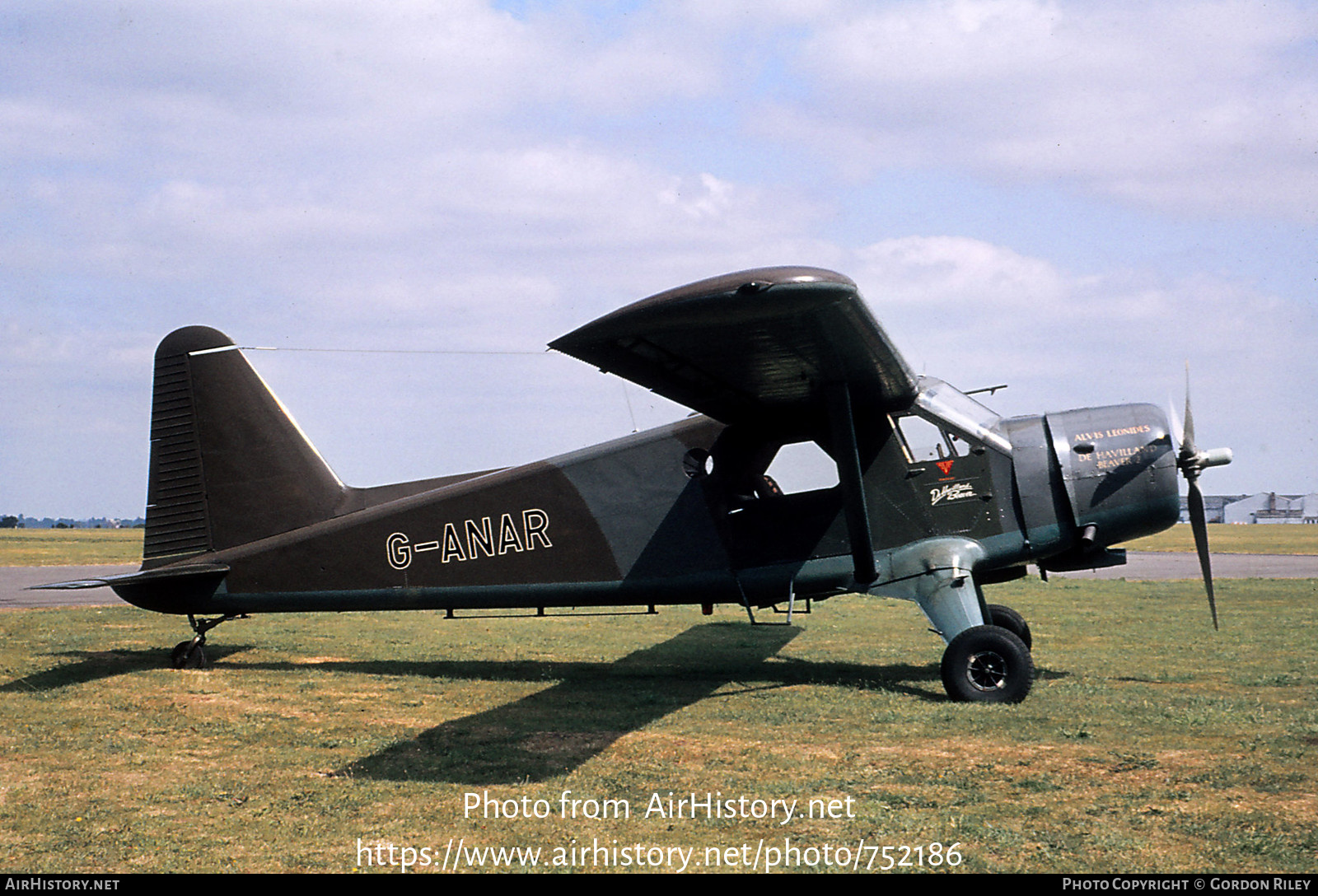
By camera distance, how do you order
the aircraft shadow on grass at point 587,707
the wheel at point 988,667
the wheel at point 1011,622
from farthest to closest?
the wheel at point 1011,622, the wheel at point 988,667, the aircraft shadow on grass at point 587,707

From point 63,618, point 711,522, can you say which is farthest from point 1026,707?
point 63,618

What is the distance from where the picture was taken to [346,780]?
6617 mm

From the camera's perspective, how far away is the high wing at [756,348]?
5984 millimetres

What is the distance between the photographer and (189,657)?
38.0 ft

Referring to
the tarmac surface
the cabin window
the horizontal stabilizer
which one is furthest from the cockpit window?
the tarmac surface

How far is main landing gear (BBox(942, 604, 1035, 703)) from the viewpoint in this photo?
8680 millimetres

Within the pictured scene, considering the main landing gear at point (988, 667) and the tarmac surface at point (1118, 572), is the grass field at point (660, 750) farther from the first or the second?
the tarmac surface at point (1118, 572)

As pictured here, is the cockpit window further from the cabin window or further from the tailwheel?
the tailwheel

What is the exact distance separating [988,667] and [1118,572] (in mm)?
22865

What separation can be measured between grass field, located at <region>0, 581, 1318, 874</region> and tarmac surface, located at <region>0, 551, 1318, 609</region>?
10138 millimetres

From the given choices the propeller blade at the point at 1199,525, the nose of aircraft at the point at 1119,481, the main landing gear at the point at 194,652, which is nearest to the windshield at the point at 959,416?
the nose of aircraft at the point at 1119,481

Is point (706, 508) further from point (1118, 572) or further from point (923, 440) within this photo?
point (1118, 572)

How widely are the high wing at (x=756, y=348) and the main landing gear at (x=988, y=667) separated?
2485 mm
